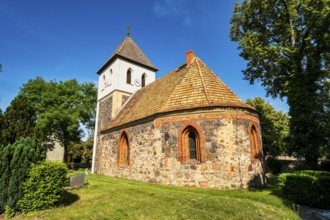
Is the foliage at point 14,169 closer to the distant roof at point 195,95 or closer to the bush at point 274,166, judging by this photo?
the distant roof at point 195,95

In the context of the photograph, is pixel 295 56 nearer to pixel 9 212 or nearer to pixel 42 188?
pixel 42 188

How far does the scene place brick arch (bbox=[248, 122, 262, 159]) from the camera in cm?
1228

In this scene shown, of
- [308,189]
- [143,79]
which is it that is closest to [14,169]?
[308,189]

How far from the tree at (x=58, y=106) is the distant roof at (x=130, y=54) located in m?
4.81

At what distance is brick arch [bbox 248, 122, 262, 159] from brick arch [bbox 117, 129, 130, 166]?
9.40 meters

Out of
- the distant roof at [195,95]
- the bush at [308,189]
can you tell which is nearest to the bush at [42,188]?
the distant roof at [195,95]

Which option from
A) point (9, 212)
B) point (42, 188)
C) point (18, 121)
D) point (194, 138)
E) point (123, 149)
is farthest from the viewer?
point (123, 149)

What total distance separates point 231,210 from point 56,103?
2511 cm

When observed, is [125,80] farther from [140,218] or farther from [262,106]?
[262,106]

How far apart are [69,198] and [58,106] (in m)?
19.1

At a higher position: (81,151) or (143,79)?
(143,79)

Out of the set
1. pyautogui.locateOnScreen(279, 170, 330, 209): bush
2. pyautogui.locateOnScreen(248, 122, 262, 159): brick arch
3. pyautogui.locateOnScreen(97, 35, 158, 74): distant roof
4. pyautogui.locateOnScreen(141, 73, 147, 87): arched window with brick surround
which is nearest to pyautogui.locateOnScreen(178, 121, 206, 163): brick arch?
pyautogui.locateOnScreen(248, 122, 262, 159): brick arch

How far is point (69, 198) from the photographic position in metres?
8.65

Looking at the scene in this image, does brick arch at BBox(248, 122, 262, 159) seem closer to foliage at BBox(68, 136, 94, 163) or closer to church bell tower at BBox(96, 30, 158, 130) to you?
church bell tower at BBox(96, 30, 158, 130)
